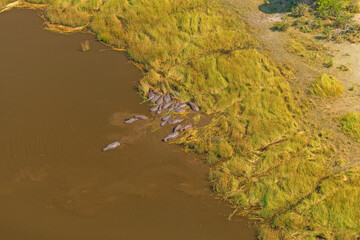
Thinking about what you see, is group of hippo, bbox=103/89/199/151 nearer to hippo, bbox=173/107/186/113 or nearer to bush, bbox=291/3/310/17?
hippo, bbox=173/107/186/113

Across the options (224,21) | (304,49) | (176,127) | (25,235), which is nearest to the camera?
(25,235)

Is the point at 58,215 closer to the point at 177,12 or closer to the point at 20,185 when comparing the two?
the point at 20,185

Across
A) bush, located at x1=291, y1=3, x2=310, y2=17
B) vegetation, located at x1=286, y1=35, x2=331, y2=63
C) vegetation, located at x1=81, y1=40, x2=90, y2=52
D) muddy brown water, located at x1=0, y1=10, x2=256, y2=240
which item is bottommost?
muddy brown water, located at x1=0, y1=10, x2=256, y2=240

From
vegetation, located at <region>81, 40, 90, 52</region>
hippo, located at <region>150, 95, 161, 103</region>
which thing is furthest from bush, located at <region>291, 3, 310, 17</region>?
vegetation, located at <region>81, 40, 90, 52</region>

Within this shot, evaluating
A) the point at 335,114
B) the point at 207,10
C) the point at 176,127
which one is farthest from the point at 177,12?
the point at 335,114

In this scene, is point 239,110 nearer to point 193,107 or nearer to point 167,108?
point 193,107
